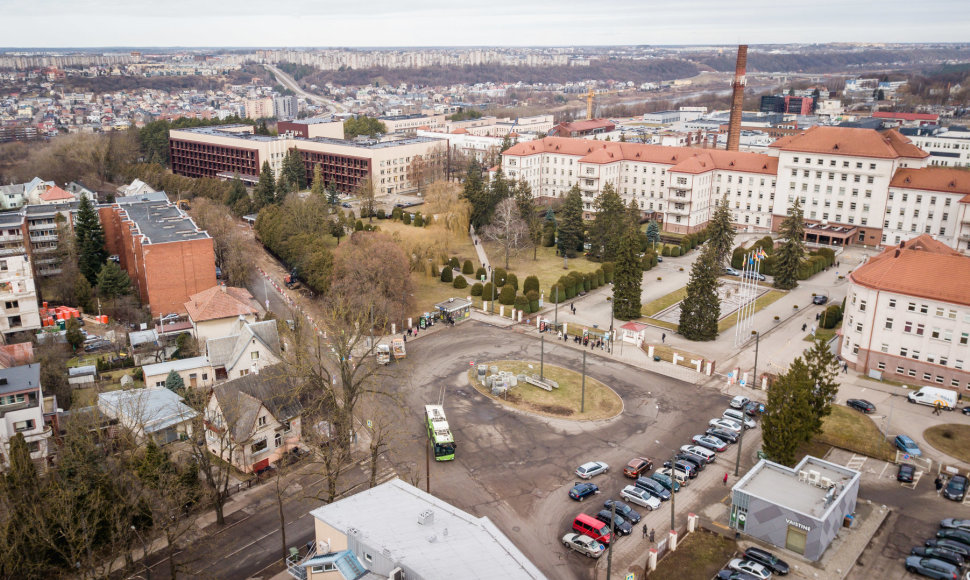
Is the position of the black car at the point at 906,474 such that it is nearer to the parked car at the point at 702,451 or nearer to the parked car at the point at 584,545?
the parked car at the point at 702,451

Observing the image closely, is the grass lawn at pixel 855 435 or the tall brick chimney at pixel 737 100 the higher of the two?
the tall brick chimney at pixel 737 100

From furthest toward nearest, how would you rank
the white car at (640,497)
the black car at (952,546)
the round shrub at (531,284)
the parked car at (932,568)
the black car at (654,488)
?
the round shrub at (531,284)
the black car at (654,488)
the white car at (640,497)
the black car at (952,546)
the parked car at (932,568)

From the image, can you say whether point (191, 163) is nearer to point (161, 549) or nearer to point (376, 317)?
point (376, 317)

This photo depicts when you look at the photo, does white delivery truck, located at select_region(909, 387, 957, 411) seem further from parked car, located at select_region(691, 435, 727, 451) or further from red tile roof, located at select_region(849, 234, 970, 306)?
parked car, located at select_region(691, 435, 727, 451)

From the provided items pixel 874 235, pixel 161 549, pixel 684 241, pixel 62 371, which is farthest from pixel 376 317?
pixel 874 235

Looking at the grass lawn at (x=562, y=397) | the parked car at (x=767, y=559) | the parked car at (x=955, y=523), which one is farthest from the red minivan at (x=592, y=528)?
the parked car at (x=955, y=523)

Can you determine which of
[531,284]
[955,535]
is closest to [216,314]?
[531,284]
